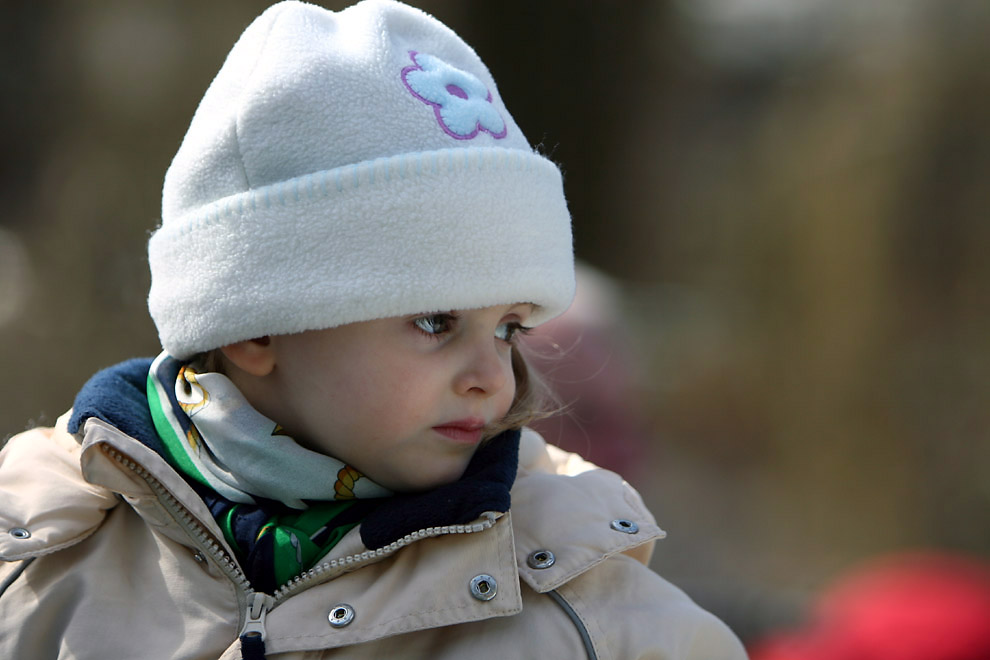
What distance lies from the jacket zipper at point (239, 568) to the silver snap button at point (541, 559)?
0.23 ft

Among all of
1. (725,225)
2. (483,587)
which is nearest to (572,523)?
(483,587)

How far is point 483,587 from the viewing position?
1359 mm

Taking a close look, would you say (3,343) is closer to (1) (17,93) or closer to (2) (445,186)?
(1) (17,93)

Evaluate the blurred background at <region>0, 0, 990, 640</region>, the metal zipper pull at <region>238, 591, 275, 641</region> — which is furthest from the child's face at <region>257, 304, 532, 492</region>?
the blurred background at <region>0, 0, 990, 640</region>

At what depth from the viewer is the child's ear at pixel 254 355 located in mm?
1529

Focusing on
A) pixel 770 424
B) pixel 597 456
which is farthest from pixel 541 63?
pixel 597 456

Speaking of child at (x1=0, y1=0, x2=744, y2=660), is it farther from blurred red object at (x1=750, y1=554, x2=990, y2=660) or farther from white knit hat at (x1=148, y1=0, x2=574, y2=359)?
blurred red object at (x1=750, y1=554, x2=990, y2=660)

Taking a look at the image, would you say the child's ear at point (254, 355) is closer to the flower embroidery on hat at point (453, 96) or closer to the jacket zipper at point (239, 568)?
the jacket zipper at point (239, 568)

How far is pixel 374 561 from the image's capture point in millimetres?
1406

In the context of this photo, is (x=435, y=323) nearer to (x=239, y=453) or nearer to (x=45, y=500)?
(x=239, y=453)

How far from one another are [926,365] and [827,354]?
694mm

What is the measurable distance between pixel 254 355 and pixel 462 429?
0.33 meters

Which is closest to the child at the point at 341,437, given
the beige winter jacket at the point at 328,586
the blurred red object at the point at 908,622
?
the beige winter jacket at the point at 328,586

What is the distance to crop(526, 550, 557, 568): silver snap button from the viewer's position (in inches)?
55.3
